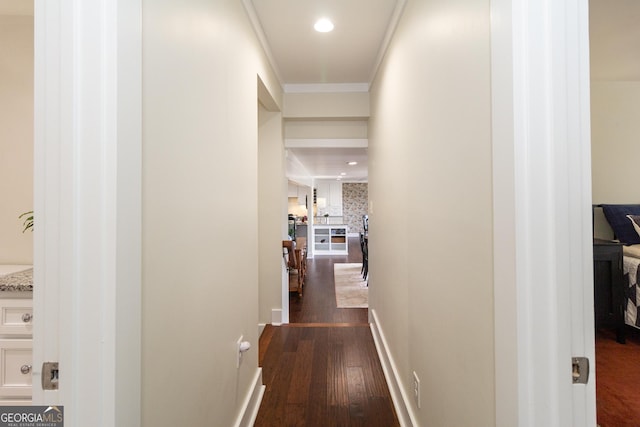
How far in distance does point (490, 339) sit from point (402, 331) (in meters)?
1.02

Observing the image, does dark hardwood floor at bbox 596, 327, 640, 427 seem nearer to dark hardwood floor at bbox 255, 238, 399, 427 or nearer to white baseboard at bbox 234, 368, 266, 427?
dark hardwood floor at bbox 255, 238, 399, 427

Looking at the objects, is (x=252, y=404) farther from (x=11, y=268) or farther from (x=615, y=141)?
A: (x=615, y=141)

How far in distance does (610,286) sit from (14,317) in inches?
162

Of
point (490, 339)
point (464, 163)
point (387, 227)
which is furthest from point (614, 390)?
point (464, 163)

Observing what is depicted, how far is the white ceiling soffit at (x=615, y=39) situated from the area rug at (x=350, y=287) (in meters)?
3.58

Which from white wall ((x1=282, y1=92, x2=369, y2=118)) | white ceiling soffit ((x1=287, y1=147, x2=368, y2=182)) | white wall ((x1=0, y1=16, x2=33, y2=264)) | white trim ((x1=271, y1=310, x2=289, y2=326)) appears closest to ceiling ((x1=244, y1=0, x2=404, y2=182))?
white wall ((x1=282, y1=92, x2=369, y2=118))

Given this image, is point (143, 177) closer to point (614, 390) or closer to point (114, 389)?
point (114, 389)

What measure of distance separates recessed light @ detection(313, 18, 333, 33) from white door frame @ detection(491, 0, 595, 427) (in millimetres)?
1649

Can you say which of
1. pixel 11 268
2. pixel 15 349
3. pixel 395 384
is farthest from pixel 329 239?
pixel 15 349

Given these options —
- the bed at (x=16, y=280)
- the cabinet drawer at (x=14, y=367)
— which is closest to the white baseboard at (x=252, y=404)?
the cabinet drawer at (x=14, y=367)

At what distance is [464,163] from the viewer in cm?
93

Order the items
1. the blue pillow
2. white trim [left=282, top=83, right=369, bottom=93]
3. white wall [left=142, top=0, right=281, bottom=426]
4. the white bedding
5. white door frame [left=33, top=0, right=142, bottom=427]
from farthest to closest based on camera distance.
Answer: white trim [left=282, top=83, right=369, bottom=93], the blue pillow, the white bedding, white wall [left=142, top=0, right=281, bottom=426], white door frame [left=33, top=0, right=142, bottom=427]

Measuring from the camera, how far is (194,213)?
1.05 metres

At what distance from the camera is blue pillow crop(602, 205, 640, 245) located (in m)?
2.66
